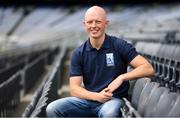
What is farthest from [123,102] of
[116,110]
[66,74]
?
[66,74]

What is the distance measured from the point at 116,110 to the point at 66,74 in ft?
26.7

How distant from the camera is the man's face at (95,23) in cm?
368

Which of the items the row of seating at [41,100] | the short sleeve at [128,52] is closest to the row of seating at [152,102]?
the short sleeve at [128,52]

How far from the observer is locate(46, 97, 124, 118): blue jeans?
3.64m

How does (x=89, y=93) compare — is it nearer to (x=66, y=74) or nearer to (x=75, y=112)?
(x=75, y=112)

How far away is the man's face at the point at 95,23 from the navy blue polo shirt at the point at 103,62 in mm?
132

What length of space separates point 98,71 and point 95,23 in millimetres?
369

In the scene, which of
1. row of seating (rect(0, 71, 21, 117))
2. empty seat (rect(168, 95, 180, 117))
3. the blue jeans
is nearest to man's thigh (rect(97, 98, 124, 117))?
the blue jeans

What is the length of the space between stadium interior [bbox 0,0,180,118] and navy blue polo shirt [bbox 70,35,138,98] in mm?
223

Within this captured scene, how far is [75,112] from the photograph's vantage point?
381cm

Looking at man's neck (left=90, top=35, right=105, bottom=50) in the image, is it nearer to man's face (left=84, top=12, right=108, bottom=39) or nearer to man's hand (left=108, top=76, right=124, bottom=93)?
man's face (left=84, top=12, right=108, bottom=39)

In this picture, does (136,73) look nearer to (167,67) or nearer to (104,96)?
(104,96)

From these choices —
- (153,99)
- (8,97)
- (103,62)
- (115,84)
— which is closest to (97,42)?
(103,62)

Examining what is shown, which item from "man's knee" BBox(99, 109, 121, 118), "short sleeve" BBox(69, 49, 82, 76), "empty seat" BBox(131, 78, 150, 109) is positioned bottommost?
"man's knee" BBox(99, 109, 121, 118)
